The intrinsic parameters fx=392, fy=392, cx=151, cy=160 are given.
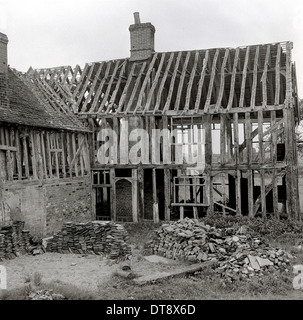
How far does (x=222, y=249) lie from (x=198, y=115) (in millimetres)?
8857

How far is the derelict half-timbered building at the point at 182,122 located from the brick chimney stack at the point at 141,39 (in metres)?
0.06

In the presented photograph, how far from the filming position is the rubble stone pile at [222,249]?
11453 mm

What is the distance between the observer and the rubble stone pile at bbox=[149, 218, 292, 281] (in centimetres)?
1145

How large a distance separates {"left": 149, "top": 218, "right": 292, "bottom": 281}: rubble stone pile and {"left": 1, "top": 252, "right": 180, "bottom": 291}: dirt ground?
1003 mm

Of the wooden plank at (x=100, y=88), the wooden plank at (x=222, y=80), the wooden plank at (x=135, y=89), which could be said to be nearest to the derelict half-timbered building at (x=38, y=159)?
the wooden plank at (x=100, y=88)

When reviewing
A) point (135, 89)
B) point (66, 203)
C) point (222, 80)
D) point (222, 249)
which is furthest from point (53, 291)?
point (222, 80)

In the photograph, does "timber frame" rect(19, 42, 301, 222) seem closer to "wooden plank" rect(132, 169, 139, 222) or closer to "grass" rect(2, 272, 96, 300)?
"wooden plank" rect(132, 169, 139, 222)

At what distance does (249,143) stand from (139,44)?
8984mm

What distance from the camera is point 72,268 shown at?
12.9m

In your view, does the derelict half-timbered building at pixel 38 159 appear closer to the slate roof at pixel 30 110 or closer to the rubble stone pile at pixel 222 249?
the slate roof at pixel 30 110

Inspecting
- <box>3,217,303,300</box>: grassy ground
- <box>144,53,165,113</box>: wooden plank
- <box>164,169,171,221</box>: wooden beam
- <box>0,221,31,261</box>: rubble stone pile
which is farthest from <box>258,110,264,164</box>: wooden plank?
<box>0,221,31,261</box>: rubble stone pile

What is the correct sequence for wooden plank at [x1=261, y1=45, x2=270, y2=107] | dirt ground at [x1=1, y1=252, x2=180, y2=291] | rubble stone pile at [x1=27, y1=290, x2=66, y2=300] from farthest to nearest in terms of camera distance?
wooden plank at [x1=261, y1=45, x2=270, y2=107], dirt ground at [x1=1, y1=252, x2=180, y2=291], rubble stone pile at [x1=27, y1=290, x2=66, y2=300]

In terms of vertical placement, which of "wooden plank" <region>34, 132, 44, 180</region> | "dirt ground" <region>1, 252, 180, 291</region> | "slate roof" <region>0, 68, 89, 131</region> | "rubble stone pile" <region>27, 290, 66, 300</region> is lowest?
"dirt ground" <region>1, 252, 180, 291</region>
